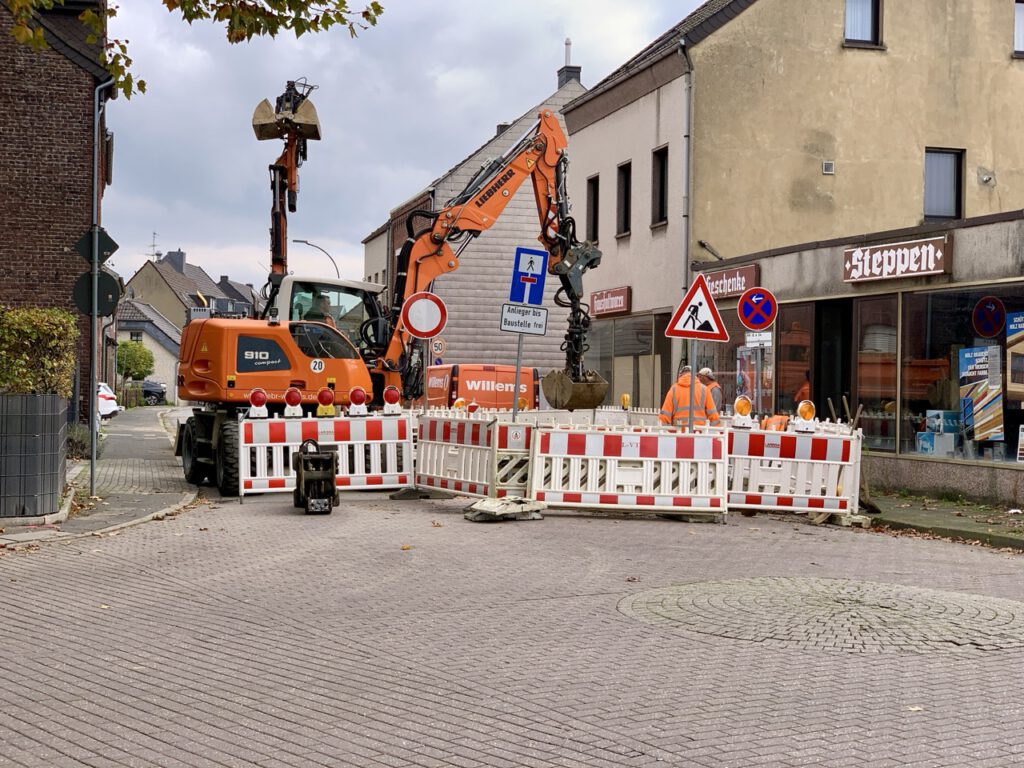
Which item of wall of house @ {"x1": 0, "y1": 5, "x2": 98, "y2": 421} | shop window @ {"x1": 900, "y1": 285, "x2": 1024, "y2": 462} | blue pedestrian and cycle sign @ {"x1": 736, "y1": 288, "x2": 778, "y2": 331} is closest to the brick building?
wall of house @ {"x1": 0, "y1": 5, "x2": 98, "y2": 421}

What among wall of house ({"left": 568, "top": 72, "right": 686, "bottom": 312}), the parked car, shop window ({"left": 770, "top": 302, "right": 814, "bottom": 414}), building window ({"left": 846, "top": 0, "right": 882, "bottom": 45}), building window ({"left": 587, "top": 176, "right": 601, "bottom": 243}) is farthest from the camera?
the parked car

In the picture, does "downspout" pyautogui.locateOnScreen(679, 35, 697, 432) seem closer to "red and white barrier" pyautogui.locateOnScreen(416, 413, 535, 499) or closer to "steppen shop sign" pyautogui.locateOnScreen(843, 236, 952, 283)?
"steppen shop sign" pyautogui.locateOnScreen(843, 236, 952, 283)

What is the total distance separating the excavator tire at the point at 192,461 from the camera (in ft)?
64.2

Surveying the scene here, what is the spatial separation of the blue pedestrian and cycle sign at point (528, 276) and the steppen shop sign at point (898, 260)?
526 cm

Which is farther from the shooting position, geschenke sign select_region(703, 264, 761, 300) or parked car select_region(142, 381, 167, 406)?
parked car select_region(142, 381, 167, 406)

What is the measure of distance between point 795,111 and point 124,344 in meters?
61.9

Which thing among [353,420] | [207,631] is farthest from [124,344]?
[207,631]

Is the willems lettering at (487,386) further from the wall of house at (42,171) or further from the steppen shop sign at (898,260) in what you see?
the steppen shop sign at (898,260)

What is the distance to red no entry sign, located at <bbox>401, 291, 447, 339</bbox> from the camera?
16891 mm

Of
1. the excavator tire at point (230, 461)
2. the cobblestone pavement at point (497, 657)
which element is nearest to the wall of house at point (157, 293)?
the excavator tire at point (230, 461)

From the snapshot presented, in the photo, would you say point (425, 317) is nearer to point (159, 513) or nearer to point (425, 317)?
point (425, 317)

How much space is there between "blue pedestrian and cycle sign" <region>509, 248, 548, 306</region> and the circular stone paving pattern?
268 inches

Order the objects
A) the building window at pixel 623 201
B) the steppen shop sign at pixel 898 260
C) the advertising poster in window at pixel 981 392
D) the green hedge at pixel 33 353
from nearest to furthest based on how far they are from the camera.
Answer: the green hedge at pixel 33 353, the advertising poster in window at pixel 981 392, the steppen shop sign at pixel 898 260, the building window at pixel 623 201

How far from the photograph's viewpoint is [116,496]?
1641 centimetres
